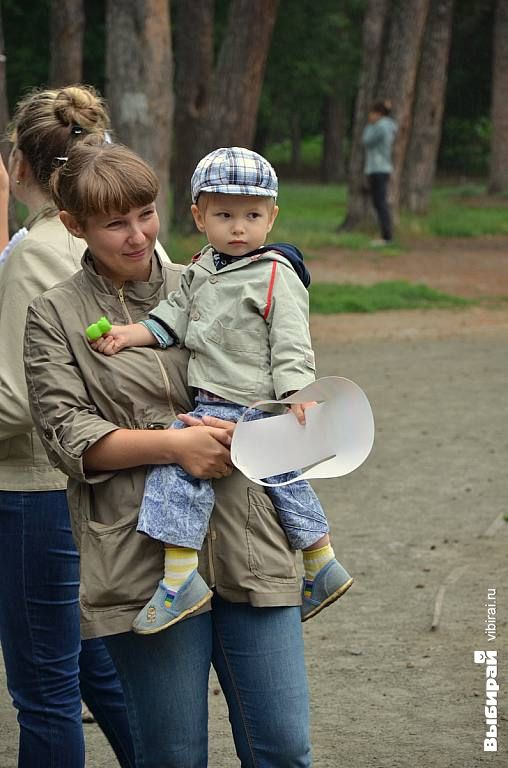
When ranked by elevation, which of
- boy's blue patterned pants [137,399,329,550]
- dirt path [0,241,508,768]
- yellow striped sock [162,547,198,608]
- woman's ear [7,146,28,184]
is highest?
woman's ear [7,146,28,184]

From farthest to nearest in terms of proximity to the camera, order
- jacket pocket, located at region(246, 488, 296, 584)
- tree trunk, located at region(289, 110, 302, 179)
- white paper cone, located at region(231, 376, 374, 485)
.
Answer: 1. tree trunk, located at region(289, 110, 302, 179)
2. jacket pocket, located at region(246, 488, 296, 584)
3. white paper cone, located at region(231, 376, 374, 485)

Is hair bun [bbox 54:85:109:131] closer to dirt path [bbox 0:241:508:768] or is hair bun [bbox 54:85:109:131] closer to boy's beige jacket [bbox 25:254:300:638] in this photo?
boy's beige jacket [bbox 25:254:300:638]

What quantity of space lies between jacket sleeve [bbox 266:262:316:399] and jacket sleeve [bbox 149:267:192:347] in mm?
212

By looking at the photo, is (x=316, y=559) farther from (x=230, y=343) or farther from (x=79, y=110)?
(x=79, y=110)

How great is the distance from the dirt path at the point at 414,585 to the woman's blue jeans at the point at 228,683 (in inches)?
58.1

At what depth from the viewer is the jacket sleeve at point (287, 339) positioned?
8.75 feet

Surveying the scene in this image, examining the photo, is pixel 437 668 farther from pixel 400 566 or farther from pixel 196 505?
pixel 196 505

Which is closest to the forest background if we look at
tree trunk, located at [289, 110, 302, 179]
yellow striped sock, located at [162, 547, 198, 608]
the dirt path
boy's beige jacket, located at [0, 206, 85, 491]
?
tree trunk, located at [289, 110, 302, 179]

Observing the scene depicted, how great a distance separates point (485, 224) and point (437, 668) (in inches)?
757

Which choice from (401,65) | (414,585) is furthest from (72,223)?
(401,65)

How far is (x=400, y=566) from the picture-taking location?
6.09m

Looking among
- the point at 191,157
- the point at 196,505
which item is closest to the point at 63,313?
the point at 196,505

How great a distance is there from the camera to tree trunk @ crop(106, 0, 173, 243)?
12750 millimetres

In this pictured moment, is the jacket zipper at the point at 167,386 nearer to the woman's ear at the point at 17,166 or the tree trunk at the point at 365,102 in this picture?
the woman's ear at the point at 17,166
